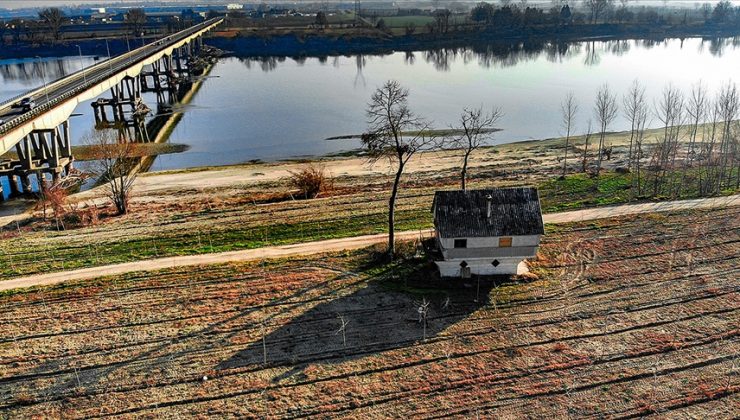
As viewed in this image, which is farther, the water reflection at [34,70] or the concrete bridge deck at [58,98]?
the water reflection at [34,70]

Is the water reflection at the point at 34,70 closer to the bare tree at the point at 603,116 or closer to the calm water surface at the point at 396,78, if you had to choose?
the calm water surface at the point at 396,78

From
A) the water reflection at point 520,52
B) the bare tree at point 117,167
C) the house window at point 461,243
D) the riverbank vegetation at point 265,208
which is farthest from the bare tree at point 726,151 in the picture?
the water reflection at point 520,52

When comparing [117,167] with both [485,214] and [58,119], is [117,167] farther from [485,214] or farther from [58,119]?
[485,214]

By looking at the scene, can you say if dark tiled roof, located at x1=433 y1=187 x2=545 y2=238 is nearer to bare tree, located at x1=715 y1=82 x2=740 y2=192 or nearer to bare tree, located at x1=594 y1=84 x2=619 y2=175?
bare tree, located at x1=594 y1=84 x2=619 y2=175

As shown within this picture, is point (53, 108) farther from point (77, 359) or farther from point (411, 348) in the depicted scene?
point (411, 348)

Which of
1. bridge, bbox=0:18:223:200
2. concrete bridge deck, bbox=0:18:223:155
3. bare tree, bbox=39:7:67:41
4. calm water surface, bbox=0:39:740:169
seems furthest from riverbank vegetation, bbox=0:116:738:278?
bare tree, bbox=39:7:67:41

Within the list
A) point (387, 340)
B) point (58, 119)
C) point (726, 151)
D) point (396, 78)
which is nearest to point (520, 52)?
point (396, 78)
